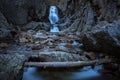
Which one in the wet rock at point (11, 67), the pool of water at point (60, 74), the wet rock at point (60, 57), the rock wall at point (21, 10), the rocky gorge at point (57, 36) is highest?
the rock wall at point (21, 10)

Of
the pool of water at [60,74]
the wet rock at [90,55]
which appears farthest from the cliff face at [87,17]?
the pool of water at [60,74]

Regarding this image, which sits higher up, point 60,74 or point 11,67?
point 60,74

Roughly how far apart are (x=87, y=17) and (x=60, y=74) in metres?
9.65

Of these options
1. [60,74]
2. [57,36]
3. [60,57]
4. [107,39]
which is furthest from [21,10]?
[60,74]

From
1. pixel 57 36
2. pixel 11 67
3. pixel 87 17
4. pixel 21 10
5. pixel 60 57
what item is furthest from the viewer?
pixel 21 10

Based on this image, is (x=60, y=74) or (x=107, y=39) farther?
(x=107, y=39)

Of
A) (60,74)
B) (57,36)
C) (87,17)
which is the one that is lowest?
(60,74)

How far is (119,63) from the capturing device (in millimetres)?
5762

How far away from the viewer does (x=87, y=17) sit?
47.8 ft

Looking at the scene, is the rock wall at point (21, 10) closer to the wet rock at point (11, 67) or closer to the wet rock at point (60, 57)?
the wet rock at point (60, 57)

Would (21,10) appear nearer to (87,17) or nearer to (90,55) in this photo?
(87,17)

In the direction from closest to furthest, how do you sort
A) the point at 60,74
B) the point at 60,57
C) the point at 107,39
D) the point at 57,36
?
the point at 60,74, the point at 107,39, the point at 60,57, the point at 57,36

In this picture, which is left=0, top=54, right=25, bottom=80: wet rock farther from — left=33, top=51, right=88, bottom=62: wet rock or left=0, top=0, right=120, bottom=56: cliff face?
left=0, top=0, right=120, bottom=56: cliff face

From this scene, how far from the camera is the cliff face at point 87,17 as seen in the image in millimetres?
5996
